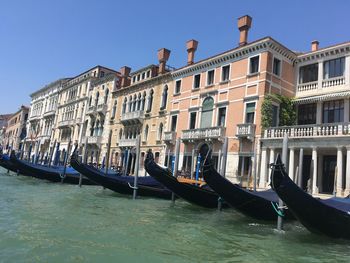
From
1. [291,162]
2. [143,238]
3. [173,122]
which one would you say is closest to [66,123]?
[173,122]

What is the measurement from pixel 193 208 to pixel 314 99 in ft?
23.5

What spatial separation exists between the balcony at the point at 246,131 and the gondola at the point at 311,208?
8606 millimetres

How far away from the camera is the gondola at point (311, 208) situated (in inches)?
254

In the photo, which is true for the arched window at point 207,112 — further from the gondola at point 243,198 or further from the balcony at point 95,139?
the balcony at point 95,139

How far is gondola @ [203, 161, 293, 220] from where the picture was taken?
8211 millimetres

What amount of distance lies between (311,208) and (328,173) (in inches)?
324

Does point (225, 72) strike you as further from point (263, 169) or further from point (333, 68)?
point (263, 169)

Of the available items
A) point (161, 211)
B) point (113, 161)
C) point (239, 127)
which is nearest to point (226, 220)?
point (161, 211)

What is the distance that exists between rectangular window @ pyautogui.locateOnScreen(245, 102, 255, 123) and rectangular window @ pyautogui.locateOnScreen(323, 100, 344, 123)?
2774 millimetres

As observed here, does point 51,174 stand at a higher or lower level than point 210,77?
lower

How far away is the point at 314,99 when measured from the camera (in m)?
14.6

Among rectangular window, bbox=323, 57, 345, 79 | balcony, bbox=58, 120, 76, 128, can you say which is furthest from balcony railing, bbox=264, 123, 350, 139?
balcony, bbox=58, 120, 76, 128

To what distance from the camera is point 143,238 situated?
6.09m

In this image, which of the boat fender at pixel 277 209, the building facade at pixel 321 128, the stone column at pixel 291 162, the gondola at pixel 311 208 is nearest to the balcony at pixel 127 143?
the building facade at pixel 321 128
